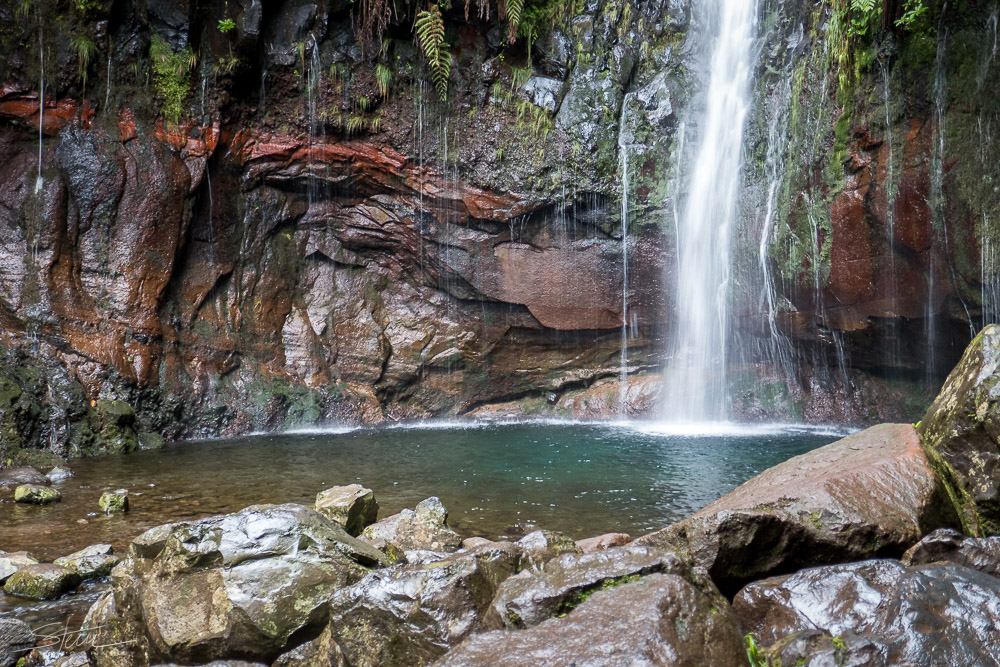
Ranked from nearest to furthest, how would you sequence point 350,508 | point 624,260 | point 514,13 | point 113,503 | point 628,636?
point 628,636
point 350,508
point 113,503
point 514,13
point 624,260

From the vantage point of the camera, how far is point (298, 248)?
49.4 feet

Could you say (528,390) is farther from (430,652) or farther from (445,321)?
(430,652)

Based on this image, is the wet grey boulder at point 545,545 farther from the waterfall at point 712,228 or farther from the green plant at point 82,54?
the green plant at point 82,54

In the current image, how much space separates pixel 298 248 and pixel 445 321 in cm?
386

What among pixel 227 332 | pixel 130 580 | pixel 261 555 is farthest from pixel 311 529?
pixel 227 332

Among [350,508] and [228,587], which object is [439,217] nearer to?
[350,508]

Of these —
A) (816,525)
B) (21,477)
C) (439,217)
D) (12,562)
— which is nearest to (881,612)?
(816,525)

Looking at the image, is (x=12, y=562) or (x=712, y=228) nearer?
(x=12, y=562)

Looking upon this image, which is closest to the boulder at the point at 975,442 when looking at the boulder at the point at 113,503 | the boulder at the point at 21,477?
the boulder at the point at 113,503

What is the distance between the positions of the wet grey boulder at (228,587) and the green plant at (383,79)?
12.2m

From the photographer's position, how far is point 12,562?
4.96 meters

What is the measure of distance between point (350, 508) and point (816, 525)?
12.5 ft

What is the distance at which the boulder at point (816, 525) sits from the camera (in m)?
3.38

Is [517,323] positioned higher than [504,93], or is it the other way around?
[504,93]
